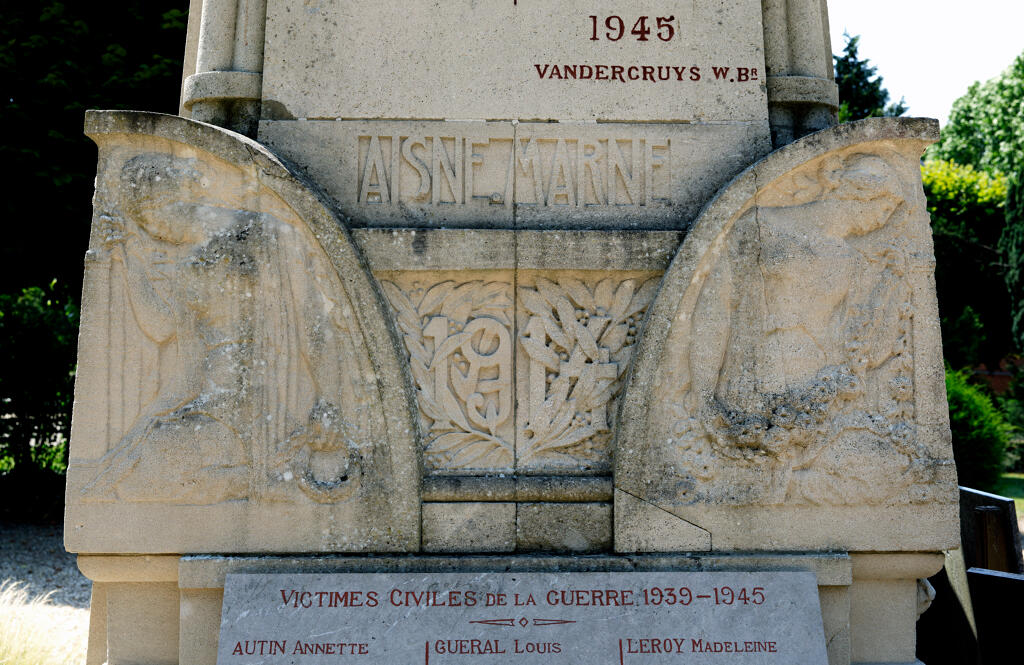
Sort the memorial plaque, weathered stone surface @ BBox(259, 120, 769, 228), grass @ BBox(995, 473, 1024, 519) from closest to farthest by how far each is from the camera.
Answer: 1. the memorial plaque
2. weathered stone surface @ BBox(259, 120, 769, 228)
3. grass @ BBox(995, 473, 1024, 519)

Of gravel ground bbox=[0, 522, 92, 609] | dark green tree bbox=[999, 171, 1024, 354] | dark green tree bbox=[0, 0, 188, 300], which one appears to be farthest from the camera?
dark green tree bbox=[999, 171, 1024, 354]

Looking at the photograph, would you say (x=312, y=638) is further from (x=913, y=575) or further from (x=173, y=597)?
(x=913, y=575)

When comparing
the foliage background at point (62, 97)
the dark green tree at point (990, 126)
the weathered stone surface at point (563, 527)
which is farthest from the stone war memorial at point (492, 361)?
the dark green tree at point (990, 126)

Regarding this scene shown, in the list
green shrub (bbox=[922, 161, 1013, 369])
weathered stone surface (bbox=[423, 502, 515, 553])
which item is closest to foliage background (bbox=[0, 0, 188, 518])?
weathered stone surface (bbox=[423, 502, 515, 553])

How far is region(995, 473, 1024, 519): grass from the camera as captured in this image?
466 inches

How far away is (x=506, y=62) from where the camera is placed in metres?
4.16

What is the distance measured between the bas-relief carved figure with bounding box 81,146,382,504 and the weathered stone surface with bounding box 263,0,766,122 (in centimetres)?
68

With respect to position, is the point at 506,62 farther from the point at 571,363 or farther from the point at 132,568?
the point at 132,568

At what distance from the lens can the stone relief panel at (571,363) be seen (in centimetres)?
391

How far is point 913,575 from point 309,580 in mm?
2798

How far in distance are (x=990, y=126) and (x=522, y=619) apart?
2745 centimetres

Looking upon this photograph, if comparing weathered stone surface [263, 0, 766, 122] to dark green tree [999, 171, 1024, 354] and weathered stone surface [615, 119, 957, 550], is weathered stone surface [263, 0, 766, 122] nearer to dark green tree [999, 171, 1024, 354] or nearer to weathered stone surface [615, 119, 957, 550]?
weathered stone surface [615, 119, 957, 550]

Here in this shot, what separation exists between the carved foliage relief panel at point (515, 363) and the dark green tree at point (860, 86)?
20.7 metres

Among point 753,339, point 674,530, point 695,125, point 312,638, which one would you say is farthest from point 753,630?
point 695,125
